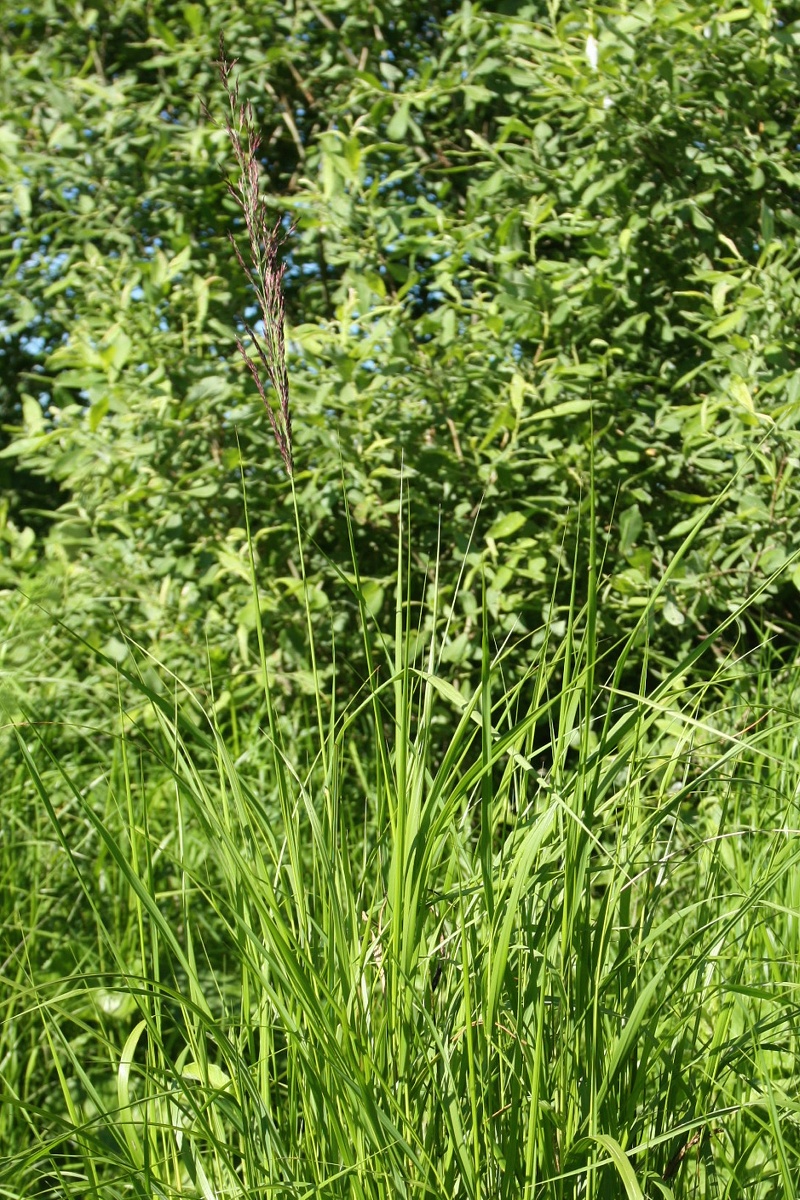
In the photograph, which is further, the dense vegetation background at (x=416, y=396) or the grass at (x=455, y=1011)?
the dense vegetation background at (x=416, y=396)

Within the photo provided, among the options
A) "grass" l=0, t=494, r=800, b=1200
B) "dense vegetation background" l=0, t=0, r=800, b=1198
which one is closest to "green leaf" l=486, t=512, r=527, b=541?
"dense vegetation background" l=0, t=0, r=800, b=1198

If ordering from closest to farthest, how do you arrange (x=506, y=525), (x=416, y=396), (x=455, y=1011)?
1. (x=455, y=1011)
2. (x=506, y=525)
3. (x=416, y=396)

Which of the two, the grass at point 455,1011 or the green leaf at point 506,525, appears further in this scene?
the green leaf at point 506,525

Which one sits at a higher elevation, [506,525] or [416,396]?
[416,396]

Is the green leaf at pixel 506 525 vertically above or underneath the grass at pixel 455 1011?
underneath

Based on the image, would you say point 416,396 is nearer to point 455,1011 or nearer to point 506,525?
point 506,525

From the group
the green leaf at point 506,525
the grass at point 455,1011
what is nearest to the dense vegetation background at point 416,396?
the green leaf at point 506,525

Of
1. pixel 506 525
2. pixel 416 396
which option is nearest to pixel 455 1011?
pixel 506 525

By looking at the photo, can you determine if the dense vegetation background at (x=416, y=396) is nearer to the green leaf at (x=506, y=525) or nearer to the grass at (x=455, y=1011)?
the green leaf at (x=506, y=525)

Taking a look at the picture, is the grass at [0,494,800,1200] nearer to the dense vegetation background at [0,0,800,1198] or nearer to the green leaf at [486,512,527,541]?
the dense vegetation background at [0,0,800,1198]

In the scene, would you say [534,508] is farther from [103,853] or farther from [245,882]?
[245,882]

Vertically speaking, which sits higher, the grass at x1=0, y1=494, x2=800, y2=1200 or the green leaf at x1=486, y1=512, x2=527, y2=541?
the grass at x1=0, y1=494, x2=800, y2=1200

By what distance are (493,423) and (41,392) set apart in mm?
2659

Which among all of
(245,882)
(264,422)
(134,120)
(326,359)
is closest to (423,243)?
(326,359)
